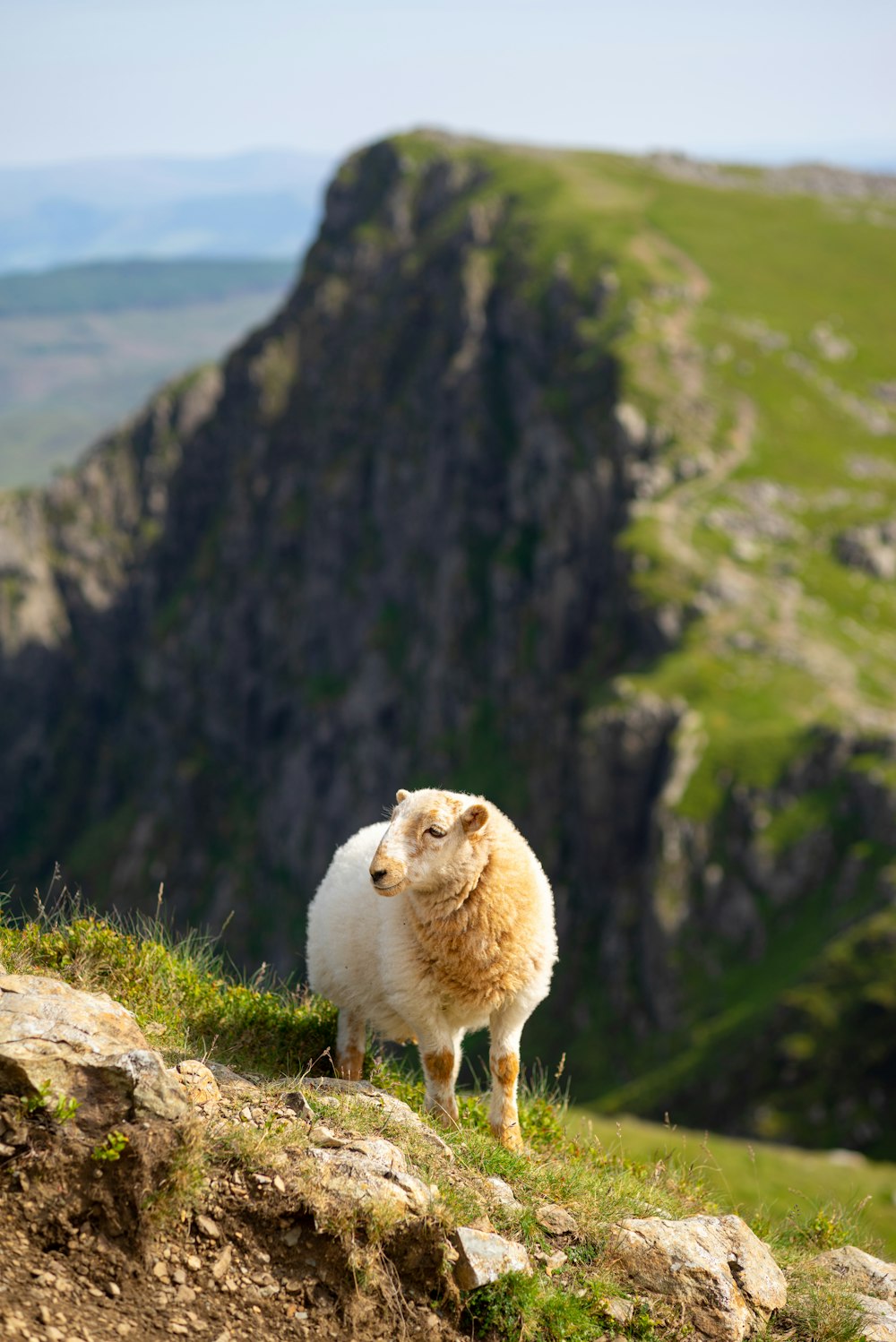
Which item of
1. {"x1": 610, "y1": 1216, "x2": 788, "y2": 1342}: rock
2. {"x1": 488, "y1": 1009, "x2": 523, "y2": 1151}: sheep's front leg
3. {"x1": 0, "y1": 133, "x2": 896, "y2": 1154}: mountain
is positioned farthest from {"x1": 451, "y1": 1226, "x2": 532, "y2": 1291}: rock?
{"x1": 0, "y1": 133, "x2": 896, "y2": 1154}: mountain

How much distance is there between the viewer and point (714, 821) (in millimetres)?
94000

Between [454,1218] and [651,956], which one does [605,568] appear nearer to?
[651,956]

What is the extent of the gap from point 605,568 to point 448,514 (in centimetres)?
5869

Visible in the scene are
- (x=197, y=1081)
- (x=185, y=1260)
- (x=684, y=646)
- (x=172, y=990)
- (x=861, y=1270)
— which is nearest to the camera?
(x=185, y=1260)

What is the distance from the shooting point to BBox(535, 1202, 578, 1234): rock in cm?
1038

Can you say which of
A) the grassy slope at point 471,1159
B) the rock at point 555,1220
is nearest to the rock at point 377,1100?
the grassy slope at point 471,1159

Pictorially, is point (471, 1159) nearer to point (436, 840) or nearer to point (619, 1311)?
point (619, 1311)

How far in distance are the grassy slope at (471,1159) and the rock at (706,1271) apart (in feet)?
0.57

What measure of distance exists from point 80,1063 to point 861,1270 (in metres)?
7.35

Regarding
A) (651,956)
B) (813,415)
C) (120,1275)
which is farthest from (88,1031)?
(813,415)

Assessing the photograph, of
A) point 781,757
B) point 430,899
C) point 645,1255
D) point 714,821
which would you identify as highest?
point 430,899

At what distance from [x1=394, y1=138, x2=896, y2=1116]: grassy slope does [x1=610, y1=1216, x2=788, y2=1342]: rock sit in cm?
6409

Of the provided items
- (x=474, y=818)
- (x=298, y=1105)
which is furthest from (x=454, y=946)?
(x=298, y=1105)

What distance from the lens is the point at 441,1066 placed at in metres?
12.0
